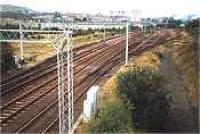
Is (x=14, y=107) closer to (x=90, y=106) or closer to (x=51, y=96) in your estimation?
(x=51, y=96)

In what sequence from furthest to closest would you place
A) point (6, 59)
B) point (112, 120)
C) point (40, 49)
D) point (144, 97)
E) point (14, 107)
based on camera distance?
point (40, 49) → point (6, 59) → point (144, 97) → point (14, 107) → point (112, 120)

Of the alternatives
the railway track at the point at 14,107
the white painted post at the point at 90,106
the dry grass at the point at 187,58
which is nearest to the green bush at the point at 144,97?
the white painted post at the point at 90,106

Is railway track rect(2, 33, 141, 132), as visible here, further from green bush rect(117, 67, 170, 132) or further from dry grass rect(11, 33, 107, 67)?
dry grass rect(11, 33, 107, 67)

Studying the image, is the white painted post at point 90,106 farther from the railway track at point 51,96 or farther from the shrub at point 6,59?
the shrub at point 6,59

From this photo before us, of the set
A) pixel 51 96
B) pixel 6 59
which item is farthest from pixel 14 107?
pixel 6 59

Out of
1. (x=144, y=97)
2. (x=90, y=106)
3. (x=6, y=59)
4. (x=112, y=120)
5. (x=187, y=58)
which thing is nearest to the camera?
(x=112, y=120)

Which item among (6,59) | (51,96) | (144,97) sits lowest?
(144,97)

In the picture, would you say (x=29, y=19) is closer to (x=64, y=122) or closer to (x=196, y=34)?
(x=64, y=122)
